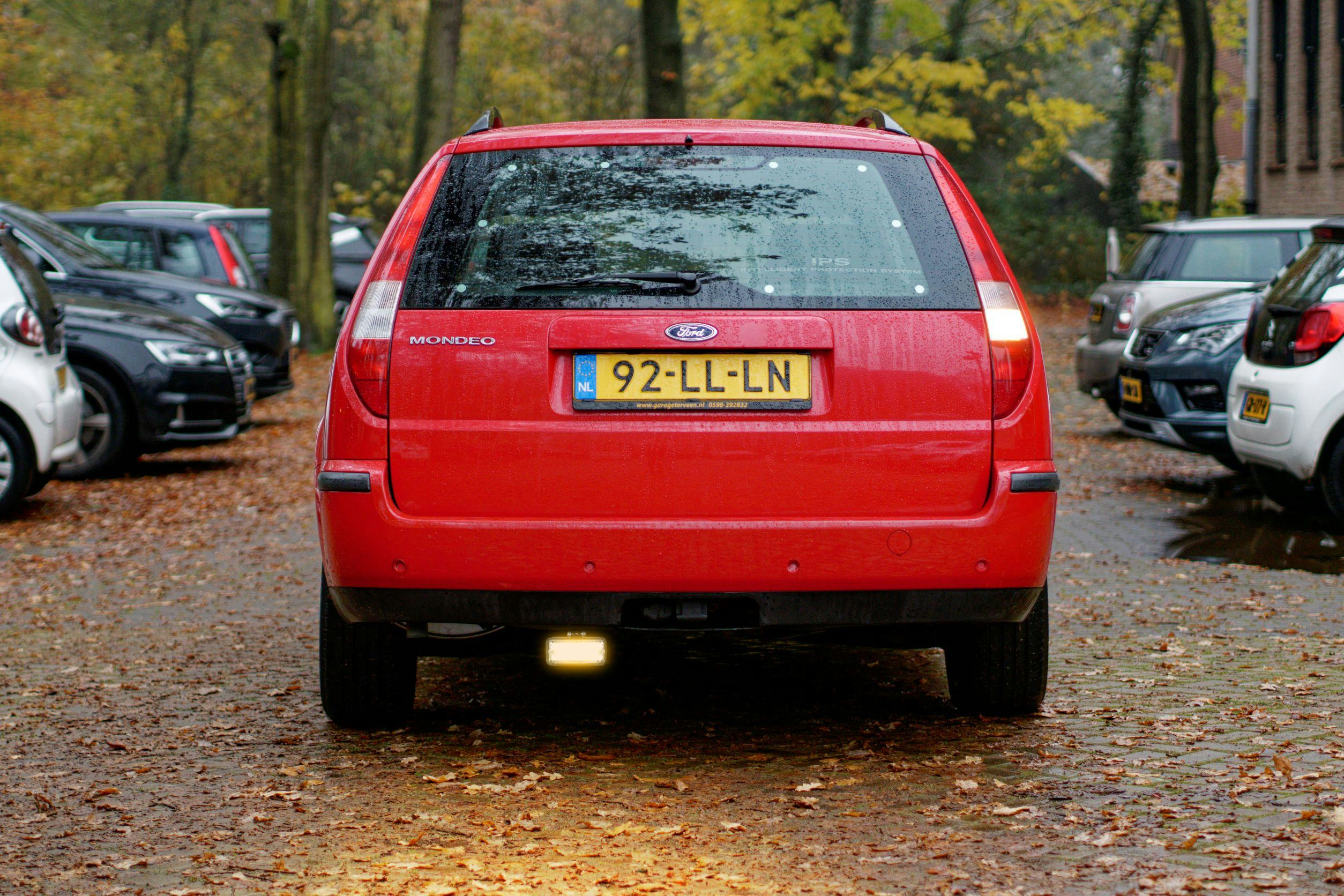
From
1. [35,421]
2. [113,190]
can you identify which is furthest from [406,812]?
[113,190]

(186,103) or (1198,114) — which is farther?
(186,103)

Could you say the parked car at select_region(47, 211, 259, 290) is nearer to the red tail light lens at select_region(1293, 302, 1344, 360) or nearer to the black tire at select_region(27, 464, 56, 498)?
the black tire at select_region(27, 464, 56, 498)

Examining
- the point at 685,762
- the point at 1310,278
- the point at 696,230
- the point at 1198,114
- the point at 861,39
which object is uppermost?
the point at 861,39

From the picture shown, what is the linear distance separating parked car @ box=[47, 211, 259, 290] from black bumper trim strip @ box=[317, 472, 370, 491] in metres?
12.9

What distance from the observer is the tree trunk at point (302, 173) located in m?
24.0

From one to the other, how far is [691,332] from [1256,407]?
589cm

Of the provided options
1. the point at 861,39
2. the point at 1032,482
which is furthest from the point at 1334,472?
the point at 861,39

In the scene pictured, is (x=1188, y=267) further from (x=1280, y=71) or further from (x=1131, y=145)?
(x=1131, y=145)

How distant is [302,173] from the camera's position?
2405 cm

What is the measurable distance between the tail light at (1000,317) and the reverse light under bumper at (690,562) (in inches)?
8.0

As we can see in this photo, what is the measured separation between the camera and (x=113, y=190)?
44.7 metres

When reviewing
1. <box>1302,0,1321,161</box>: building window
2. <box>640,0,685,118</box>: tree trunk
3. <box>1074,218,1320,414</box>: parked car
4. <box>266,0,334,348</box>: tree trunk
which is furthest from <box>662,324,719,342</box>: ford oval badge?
<box>1302,0,1321,161</box>: building window

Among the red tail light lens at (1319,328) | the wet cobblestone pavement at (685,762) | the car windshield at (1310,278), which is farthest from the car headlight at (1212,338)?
the wet cobblestone pavement at (685,762)

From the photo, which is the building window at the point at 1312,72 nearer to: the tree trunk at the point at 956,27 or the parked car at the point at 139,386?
the tree trunk at the point at 956,27
